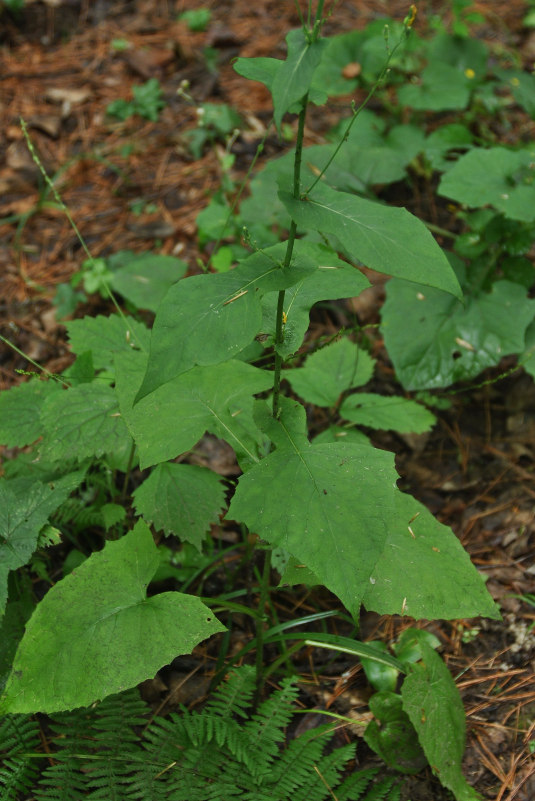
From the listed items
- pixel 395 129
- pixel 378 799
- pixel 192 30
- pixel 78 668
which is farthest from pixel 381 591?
pixel 192 30

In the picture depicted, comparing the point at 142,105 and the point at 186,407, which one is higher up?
the point at 142,105

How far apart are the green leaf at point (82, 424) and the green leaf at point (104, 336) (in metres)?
0.24

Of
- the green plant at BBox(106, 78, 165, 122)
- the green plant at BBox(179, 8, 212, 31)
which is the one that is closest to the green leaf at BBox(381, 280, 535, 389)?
the green plant at BBox(106, 78, 165, 122)

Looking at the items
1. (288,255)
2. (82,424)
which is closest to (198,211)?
(82,424)

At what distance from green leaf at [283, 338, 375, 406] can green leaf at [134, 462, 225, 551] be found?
22.6 inches

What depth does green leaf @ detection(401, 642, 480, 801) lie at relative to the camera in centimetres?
171

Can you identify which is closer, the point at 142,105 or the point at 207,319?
the point at 207,319

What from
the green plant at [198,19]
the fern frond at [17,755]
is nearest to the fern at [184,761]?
the fern frond at [17,755]

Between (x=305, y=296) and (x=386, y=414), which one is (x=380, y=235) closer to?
(x=305, y=296)

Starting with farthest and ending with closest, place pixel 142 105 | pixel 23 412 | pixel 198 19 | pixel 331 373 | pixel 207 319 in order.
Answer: pixel 198 19 < pixel 142 105 < pixel 331 373 < pixel 23 412 < pixel 207 319

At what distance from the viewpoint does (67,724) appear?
180cm

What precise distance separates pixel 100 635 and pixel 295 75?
1.40 m

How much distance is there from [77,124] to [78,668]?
414 centimetres

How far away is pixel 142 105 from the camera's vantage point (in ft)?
14.7
